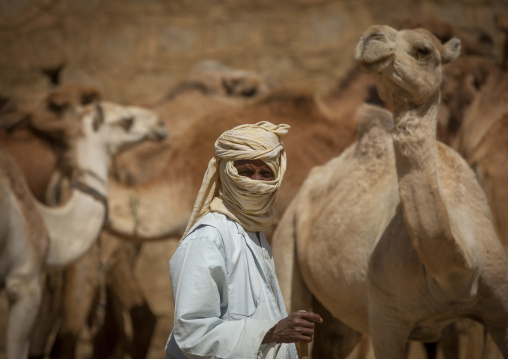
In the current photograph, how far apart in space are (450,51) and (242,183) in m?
1.63

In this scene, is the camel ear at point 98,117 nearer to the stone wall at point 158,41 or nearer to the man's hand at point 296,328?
the stone wall at point 158,41

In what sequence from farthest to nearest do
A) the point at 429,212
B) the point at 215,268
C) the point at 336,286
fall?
the point at 336,286, the point at 429,212, the point at 215,268

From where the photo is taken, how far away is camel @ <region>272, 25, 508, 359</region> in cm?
413

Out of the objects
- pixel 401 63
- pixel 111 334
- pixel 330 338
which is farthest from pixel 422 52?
pixel 111 334

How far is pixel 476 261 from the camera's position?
170 inches

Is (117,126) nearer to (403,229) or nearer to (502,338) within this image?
(403,229)

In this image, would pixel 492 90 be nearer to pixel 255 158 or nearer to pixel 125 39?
pixel 255 158

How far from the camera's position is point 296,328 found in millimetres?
2990

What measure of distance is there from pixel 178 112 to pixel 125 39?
273 cm

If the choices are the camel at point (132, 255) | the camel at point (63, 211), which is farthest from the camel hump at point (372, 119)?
the camel at point (132, 255)

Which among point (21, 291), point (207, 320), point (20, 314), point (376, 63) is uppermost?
point (376, 63)

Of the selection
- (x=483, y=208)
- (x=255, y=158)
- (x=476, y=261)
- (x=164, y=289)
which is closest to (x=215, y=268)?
(x=255, y=158)

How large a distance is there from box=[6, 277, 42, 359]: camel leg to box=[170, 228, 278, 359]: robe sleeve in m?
3.11

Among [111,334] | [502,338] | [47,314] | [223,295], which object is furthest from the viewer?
[111,334]
